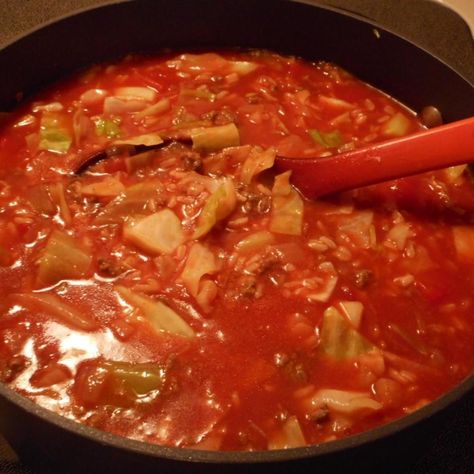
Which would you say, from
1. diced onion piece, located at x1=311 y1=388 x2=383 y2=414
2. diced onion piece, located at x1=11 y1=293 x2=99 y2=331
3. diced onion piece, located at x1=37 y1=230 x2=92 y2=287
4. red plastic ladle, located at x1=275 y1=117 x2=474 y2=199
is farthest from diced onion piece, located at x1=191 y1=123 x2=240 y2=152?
diced onion piece, located at x1=311 y1=388 x2=383 y2=414

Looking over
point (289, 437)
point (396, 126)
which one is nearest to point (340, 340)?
point (289, 437)

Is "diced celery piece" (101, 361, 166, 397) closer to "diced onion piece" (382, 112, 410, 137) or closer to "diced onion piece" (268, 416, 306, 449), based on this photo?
"diced onion piece" (268, 416, 306, 449)

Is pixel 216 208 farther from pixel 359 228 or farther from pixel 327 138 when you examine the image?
pixel 327 138

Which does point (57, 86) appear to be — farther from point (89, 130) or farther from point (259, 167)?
point (259, 167)

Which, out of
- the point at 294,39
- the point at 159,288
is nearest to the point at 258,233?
the point at 159,288

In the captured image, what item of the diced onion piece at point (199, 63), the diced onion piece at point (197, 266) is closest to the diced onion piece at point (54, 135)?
the diced onion piece at point (199, 63)

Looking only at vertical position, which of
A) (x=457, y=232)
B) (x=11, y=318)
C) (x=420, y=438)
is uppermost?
(x=457, y=232)
